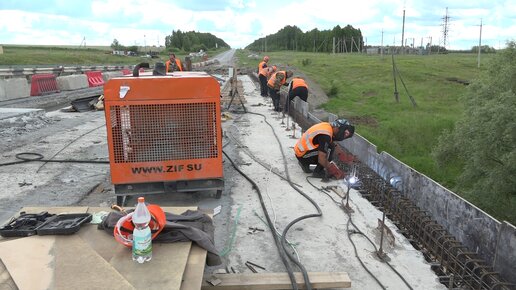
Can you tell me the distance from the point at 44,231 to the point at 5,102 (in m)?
15.1

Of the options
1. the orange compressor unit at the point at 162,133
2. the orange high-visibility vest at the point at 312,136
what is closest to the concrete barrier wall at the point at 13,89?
the orange compressor unit at the point at 162,133

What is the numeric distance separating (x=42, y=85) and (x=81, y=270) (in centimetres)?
1851

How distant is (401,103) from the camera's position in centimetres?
2053

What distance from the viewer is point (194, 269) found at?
305 centimetres

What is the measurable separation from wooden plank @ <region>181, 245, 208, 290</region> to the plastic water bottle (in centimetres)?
33

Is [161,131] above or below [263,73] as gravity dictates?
below

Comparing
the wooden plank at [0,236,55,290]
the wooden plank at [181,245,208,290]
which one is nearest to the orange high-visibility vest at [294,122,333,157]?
the wooden plank at [181,245,208,290]

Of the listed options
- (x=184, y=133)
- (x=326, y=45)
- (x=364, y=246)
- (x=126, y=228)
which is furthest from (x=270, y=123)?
(x=326, y=45)

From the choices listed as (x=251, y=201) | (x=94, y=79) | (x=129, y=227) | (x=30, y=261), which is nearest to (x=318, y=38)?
(x=94, y=79)

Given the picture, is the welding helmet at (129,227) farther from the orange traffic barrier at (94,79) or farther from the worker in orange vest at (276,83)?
the orange traffic barrier at (94,79)

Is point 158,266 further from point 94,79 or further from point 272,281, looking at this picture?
point 94,79

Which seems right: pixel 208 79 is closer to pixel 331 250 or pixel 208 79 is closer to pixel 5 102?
pixel 331 250

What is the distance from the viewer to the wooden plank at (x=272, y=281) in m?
3.65

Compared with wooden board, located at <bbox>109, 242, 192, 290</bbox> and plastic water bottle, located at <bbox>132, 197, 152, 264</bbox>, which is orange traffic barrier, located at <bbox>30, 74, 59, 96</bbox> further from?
plastic water bottle, located at <bbox>132, 197, 152, 264</bbox>
